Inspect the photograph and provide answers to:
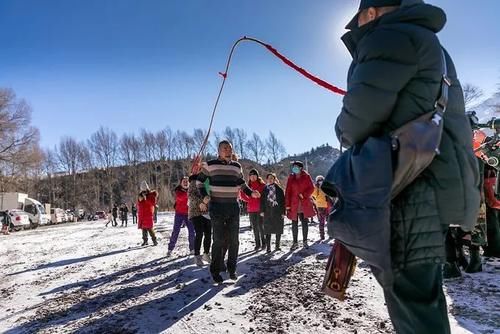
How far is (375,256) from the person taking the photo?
171 centimetres

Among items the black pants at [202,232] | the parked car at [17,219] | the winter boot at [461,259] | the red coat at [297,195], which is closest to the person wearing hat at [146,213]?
the red coat at [297,195]

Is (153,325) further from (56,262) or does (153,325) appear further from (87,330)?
(56,262)

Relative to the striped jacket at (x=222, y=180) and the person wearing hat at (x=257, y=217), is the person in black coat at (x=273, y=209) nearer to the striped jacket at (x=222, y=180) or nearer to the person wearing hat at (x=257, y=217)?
the person wearing hat at (x=257, y=217)

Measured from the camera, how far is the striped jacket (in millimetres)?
5566

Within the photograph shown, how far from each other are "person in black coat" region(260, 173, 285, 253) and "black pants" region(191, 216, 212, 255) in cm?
180

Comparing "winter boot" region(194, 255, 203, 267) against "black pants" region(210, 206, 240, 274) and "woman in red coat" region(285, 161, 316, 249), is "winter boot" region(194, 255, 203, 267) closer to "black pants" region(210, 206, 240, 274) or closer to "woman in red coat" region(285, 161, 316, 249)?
"black pants" region(210, 206, 240, 274)

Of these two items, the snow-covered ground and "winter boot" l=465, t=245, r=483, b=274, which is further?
"winter boot" l=465, t=245, r=483, b=274

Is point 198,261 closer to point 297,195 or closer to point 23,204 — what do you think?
point 297,195

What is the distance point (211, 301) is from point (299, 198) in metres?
5.18

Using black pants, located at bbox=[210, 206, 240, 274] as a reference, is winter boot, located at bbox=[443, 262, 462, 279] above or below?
below

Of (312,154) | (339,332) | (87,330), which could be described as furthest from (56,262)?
(312,154)

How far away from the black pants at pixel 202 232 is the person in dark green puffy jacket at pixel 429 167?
556 cm

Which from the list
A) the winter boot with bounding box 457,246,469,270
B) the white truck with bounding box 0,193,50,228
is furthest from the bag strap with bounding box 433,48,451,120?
the white truck with bounding box 0,193,50,228

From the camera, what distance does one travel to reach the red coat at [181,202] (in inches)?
390
